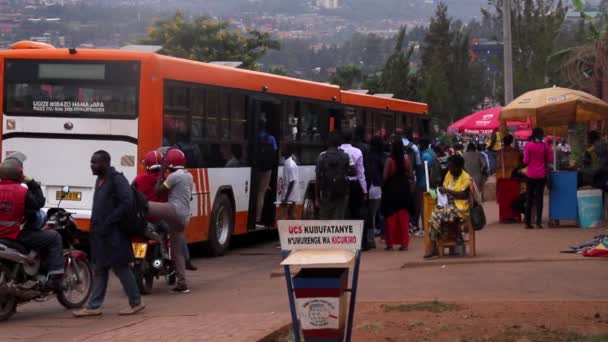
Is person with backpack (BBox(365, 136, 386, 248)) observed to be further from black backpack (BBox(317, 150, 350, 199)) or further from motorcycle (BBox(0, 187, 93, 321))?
motorcycle (BBox(0, 187, 93, 321))

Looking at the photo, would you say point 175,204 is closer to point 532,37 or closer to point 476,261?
point 476,261

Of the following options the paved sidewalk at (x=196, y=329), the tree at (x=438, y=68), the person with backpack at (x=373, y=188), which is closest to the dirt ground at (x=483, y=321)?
the paved sidewalk at (x=196, y=329)

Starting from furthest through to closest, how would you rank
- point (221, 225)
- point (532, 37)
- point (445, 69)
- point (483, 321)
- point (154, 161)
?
point (445, 69), point (532, 37), point (221, 225), point (154, 161), point (483, 321)

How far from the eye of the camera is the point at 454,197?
15102mm

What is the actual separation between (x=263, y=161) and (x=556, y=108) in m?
5.54

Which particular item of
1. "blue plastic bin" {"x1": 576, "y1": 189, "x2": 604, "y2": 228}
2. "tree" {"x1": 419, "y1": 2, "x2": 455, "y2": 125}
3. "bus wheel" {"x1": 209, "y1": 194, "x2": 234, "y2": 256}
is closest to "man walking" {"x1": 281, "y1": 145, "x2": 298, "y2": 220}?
"bus wheel" {"x1": 209, "y1": 194, "x2": 234, "y2": 256}

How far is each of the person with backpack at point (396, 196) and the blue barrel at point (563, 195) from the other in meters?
3.79

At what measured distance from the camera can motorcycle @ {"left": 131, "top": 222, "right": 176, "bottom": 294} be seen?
12.7 meters

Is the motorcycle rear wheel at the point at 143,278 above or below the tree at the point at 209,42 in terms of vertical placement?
below

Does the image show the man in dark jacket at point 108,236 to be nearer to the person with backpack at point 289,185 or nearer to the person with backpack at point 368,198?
the person with backpack at point 368,198

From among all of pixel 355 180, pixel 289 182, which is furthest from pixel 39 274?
pixel 289 182

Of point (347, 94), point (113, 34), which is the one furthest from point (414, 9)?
point (347, 94)

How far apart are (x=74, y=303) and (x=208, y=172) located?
5838 mm

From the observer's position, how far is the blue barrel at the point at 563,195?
1997cm
